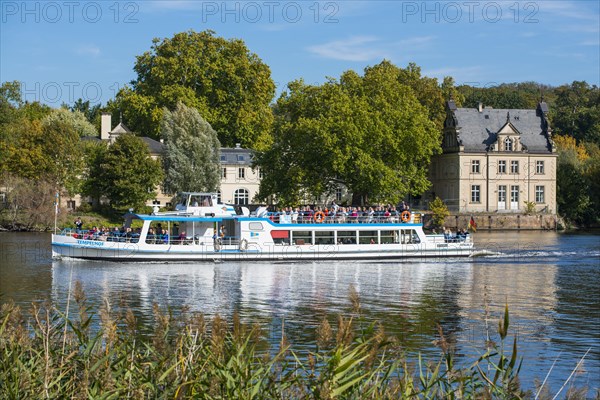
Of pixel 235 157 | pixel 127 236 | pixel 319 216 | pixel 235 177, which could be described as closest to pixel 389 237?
pixel 319 216

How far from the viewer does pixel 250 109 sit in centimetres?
10831

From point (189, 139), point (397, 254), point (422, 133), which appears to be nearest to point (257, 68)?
point (189, 139)

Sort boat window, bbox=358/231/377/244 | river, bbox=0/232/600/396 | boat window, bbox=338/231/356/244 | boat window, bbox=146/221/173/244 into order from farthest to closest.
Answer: boat window, bbox=358/231/377/244 < boat window, bbox=338/231/356/244 < boat window, bbox=146/221/173/244 < river, bbox=0/232/600/396

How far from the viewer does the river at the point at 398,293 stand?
26.7 m

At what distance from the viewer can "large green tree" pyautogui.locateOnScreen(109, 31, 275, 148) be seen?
104 meters

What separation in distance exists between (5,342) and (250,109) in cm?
9576

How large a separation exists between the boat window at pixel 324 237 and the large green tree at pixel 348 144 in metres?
19.0

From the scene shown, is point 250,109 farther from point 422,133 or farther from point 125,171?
point 422,133

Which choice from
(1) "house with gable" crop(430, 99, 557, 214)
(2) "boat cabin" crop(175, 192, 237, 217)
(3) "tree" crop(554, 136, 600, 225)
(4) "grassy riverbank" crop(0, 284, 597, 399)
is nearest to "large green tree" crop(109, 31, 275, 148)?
(1) "house with gable" crop(430, 99, 557, 214)

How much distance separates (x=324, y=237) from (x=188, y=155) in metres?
38.9

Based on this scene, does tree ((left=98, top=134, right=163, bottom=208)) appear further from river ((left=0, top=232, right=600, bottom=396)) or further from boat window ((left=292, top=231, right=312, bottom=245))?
boat window ((left=292, top=231, right=312, bottom=245))

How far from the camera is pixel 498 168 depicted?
331 feet

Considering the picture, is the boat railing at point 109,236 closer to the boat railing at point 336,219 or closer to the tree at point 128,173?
the boat railing at point 336,219

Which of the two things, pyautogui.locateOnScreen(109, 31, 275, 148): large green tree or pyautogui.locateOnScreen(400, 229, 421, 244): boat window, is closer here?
pyautogui.locateOnScreen(400, 229, 421, 244): boat window
